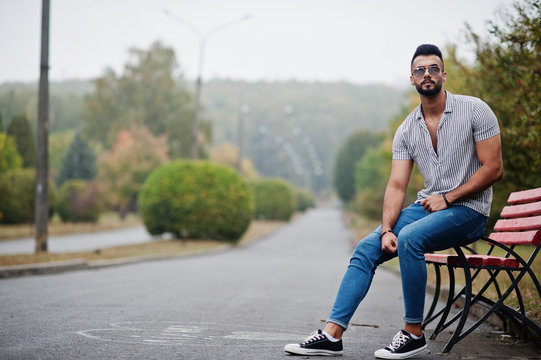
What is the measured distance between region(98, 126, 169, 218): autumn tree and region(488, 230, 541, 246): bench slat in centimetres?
5169

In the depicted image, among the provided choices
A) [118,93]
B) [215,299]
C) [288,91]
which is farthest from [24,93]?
[288,91]

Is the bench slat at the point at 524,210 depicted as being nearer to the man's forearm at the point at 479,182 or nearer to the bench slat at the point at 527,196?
the bench slat at the point at 527,196

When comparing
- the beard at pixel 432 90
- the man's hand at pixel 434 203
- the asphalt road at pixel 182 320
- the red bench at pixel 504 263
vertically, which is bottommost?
the asphalt road at pixel 182 320

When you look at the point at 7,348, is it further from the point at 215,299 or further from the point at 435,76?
the point at 215,299

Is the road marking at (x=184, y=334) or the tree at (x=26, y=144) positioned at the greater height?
the tree at (x=26, y=144)

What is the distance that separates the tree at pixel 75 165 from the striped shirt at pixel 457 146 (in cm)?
6273

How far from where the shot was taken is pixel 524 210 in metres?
5.27

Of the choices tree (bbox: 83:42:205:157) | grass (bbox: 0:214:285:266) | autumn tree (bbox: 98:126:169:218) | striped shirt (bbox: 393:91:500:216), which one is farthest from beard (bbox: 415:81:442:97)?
tree (bbox: 83:42:205:157)

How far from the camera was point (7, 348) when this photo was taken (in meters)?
4.31

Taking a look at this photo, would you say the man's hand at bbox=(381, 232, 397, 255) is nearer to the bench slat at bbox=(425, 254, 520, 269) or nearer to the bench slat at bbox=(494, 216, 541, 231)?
the bench slat at bbox=(425, 254, 520, 269)

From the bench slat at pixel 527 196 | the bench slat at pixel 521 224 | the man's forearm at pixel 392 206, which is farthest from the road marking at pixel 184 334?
the bench slat at pixel 527 196

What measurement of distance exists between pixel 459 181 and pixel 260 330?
2.07m

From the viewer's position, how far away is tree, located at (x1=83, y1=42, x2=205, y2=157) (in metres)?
68.6

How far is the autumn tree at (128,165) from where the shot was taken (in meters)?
57.0
